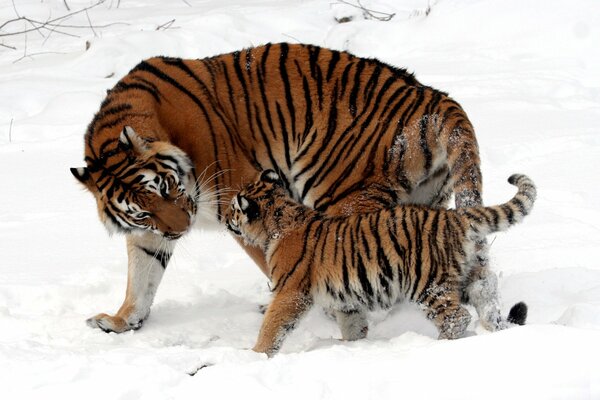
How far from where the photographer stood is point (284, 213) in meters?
4.45

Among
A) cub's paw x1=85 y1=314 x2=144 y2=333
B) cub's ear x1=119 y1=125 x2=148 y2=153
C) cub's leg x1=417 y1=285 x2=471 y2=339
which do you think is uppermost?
cub's ear x1=119 y1=125 x2=148 y2=153

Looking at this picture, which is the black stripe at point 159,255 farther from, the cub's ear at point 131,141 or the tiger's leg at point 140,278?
the cub's ear at point 131,141

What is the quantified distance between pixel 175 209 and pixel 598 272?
2.19 m

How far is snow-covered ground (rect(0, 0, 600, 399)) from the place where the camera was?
3.03 m

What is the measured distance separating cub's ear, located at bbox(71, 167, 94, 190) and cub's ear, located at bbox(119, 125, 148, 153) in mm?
258

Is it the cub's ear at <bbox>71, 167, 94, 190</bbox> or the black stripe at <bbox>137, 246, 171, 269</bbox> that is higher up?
the cub's ear at <bbox>71, 167, 94, 190</bbox>

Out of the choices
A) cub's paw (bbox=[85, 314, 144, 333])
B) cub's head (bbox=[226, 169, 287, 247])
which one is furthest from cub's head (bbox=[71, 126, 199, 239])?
cub's paw (bbox=[85, 314, 144, 333])

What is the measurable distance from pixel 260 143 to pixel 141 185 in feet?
2.43

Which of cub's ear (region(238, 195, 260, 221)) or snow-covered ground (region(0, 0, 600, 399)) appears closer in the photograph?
snow-covered ground (region(0, 0, 600, 399))

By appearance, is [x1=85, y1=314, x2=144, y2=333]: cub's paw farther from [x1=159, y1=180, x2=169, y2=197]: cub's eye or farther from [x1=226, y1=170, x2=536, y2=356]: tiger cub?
[x1=226, y1=170, x2=536, y2=356]: tiger cub

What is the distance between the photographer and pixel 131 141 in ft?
14.1

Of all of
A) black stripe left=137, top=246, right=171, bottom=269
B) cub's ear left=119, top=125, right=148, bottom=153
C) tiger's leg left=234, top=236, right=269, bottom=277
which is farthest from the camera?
black stripe left=137, top=246, right=171, bottom=269

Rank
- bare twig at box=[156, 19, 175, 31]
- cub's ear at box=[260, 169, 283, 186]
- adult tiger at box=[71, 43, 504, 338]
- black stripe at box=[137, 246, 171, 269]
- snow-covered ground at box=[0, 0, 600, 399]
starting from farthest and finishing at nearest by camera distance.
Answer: bare twig at box=[156, 19, 175, 31] < black stripe at box=[137, 246, 171, 269] < cub's ear at box=[260, 169, 283, 186] < adult tiger at box=[71, 43, 504, 338] < snow-covered ground at box=[0, 0, 600, 399]

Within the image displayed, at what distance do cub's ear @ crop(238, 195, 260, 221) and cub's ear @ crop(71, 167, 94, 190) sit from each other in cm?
74
